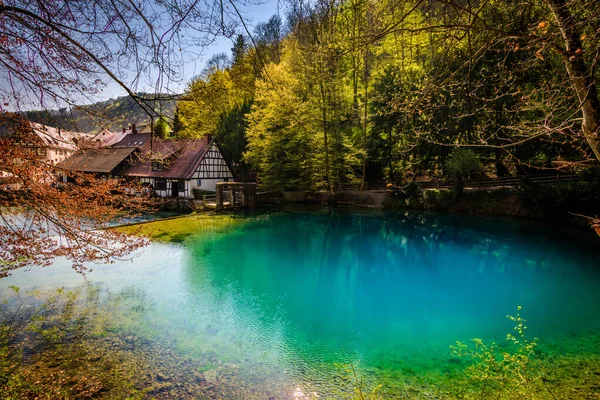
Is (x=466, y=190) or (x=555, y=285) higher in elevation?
(x=466, y=190)

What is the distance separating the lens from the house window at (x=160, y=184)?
2381 centimetres

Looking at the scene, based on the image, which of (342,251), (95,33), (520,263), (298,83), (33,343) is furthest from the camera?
(298,83)

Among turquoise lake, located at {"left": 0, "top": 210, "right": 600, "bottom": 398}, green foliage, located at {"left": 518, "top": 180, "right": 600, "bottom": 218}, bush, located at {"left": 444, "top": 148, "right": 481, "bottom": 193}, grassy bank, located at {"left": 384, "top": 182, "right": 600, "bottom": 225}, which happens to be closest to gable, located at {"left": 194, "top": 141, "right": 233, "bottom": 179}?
turquoise lake, located at {"left": 0, "top": 210, "right": 600, "bottom": 398}

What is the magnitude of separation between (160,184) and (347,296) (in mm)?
19993

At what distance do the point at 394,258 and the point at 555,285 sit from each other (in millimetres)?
4706

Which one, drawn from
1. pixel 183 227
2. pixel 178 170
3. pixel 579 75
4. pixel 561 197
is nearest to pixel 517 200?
pixel 561 197

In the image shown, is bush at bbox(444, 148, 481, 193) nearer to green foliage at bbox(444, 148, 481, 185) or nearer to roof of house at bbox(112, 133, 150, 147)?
green foliage at bbox(444, 148, 481, 185)

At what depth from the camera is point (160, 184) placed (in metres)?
24.0

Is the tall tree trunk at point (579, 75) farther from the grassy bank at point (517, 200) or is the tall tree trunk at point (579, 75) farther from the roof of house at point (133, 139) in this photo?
the roof of house at point (133, 139)

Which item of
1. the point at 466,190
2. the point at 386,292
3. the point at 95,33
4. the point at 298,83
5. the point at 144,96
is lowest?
the point at 386,292

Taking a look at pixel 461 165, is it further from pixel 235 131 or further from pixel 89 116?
pixel 235 131

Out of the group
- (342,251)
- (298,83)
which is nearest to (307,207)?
(298,83)

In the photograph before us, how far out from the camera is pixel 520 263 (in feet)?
35.5

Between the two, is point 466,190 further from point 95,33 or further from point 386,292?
point 95,33
